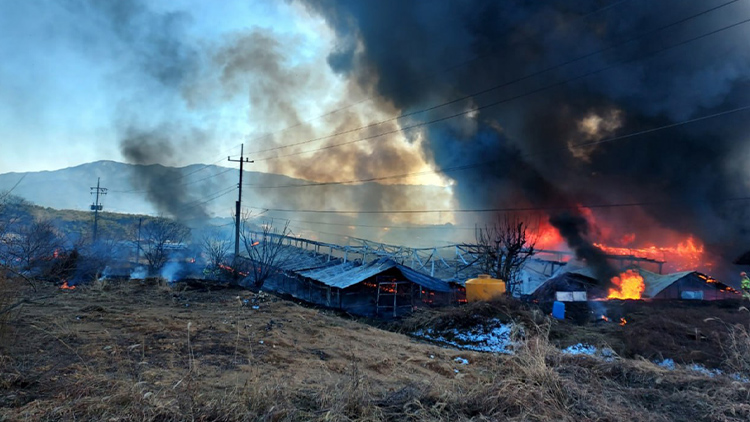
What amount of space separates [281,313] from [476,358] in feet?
22.2

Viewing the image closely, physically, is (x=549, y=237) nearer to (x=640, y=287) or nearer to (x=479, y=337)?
(x=640, y=287)

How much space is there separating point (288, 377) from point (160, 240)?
108ft

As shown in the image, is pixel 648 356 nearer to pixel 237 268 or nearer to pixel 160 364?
pixel 160 364

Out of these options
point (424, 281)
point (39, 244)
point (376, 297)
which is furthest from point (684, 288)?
point (39, 244)

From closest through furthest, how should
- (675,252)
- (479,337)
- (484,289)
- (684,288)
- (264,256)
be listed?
(479,337) → (484,289) → (684,288) → (264,256) → (675,252)

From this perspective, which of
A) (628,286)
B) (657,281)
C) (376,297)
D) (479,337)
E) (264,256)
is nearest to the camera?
(479,337)

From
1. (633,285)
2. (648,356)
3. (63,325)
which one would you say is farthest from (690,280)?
(63,325)

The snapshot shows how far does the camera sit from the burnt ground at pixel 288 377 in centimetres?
351

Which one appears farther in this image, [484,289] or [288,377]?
[484,289]

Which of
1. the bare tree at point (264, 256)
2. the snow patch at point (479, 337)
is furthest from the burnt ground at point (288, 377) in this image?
the bare tree at point (264, 256)

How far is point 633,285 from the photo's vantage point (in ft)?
88.0

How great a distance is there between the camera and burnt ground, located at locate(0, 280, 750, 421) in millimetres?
3506

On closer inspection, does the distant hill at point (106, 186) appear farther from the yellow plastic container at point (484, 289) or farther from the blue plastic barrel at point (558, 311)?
the blue plastic barrel at point (558, 311)

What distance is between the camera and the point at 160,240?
Answer: 33000 millimetres
